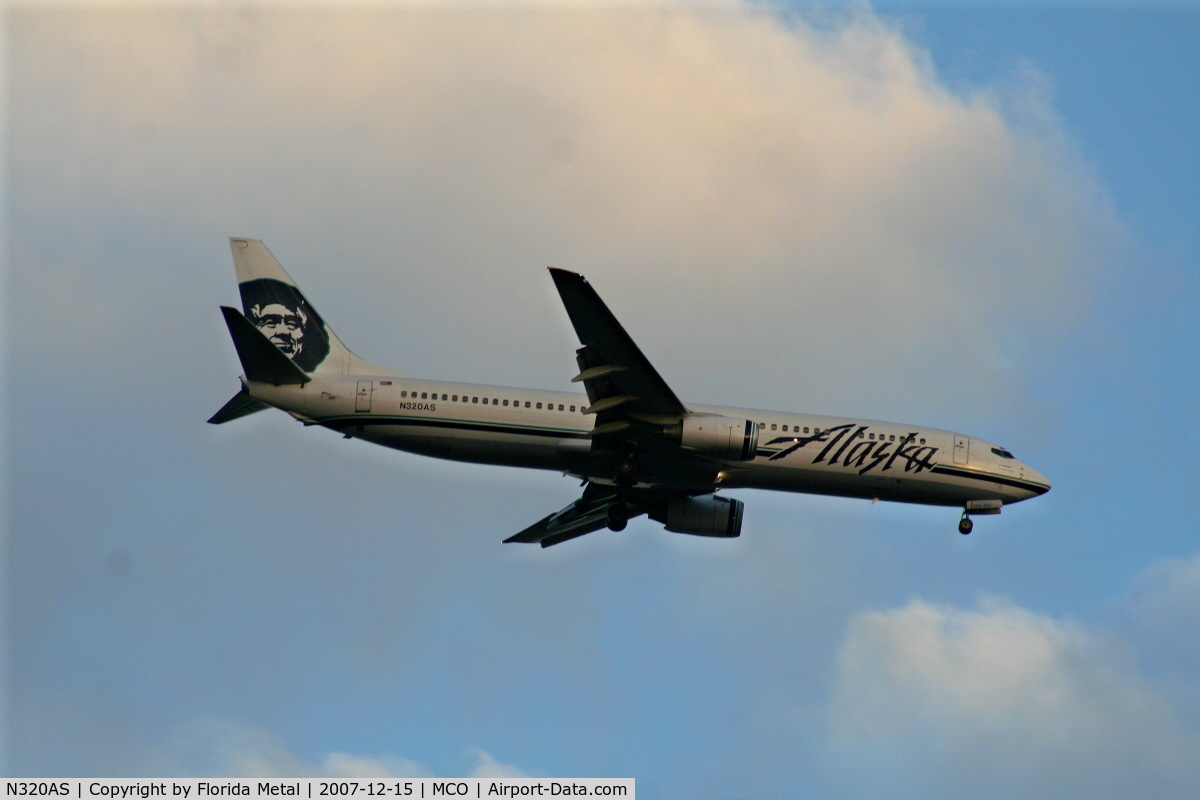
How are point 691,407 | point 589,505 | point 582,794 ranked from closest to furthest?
point 582,794 → point 691,407 → point 589,505

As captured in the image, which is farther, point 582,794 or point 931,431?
point 931,431

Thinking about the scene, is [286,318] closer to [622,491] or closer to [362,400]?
[362,400]

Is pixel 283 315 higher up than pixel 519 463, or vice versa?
pixel 283 315

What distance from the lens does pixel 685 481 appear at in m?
38.1

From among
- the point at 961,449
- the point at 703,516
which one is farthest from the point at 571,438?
the point at 961,449

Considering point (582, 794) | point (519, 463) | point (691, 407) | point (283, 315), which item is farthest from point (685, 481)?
point (283, 315)

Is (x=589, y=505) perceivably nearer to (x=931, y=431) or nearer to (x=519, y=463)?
(x=519, y=463)

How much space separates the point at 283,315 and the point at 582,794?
18.6m

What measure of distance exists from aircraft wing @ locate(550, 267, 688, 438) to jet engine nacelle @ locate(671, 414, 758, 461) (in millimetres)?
506

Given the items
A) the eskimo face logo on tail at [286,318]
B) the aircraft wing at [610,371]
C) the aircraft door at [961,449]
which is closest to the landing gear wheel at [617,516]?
the aircraft wing at [610,371]

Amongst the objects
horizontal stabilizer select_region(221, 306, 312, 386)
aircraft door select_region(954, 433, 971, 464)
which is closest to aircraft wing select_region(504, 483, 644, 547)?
horizontal stabilizer select_region(221, 306, 312, 386)

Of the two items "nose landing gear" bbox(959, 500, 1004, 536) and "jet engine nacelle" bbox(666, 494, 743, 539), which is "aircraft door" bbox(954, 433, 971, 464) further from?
"jet engine nacelle" bbox(666, 494, 743, 539)

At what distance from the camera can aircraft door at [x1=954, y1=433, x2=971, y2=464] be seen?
3984cm

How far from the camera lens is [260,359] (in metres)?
36.1
